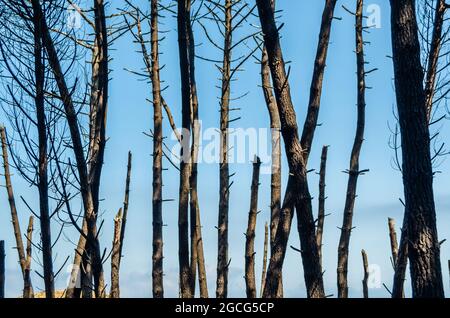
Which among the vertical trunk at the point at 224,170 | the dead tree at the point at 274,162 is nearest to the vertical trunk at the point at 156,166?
the vertical trunk at the point at 224,170

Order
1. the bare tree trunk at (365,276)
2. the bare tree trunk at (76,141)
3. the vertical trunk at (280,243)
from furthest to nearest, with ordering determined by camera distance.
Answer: the bare tree trunk at (365,276) < the vertical trunk at (280,243) < the bare tree trunk at (76,141)

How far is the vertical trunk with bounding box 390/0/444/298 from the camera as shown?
26.6 feet

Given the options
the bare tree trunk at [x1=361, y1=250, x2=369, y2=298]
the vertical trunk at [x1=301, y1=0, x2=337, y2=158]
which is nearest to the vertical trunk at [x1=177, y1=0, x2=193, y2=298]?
the vertical trunk at [x1=301, y1=0, x2=337, y2=158]

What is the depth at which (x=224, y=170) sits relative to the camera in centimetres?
1195

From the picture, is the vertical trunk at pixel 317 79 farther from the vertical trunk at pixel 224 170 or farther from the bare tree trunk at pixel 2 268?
A: the bare tree trunk at pixel 2 268

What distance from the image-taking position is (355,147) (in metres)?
12.2

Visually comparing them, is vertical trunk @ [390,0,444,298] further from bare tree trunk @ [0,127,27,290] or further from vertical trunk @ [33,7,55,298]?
bare tree trunk @ [0,127,27,290]

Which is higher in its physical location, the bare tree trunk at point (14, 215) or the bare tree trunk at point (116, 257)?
the bare tree trunk at point (14, 215)

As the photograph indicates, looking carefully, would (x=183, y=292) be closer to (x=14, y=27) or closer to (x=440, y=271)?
(x=440, y=271)

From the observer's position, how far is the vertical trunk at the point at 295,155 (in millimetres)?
8094

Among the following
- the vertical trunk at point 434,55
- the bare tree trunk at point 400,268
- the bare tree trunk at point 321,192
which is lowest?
the bare tree trunk at point 400,268

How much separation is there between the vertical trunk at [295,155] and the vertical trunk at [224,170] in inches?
138

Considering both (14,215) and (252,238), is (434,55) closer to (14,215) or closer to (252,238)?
(252,238)

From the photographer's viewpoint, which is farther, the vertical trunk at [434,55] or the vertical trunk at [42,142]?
the vertical trunk at [434,55]
